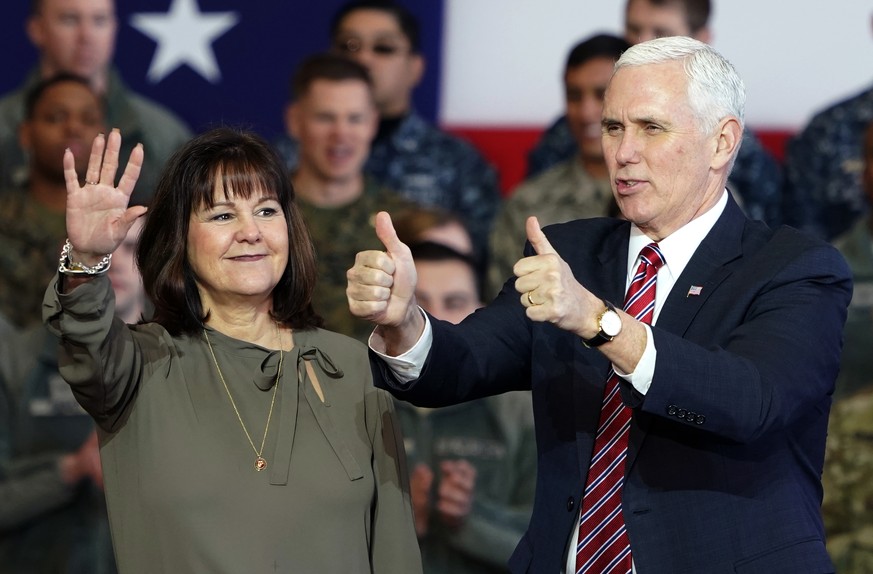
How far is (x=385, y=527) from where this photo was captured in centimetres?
246

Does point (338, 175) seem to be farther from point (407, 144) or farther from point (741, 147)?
point (741, 147)

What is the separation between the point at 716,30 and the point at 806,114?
51 centimetres

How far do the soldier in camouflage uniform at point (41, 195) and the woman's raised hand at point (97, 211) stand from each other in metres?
3.22

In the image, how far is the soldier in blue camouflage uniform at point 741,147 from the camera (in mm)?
4871

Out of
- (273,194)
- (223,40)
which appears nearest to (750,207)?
(223,40)

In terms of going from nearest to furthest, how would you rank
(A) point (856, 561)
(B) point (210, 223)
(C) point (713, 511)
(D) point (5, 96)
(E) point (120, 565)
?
(C) point (713, 511) → (E) point (120, 565) → (B) point (210, 223) → (A) point (856, 561) → (D) point (5, 96)

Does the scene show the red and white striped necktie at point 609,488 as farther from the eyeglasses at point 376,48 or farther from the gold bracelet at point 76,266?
the eyeglasses at point 376,48

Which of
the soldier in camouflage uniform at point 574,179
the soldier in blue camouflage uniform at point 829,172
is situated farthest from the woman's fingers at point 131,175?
the soldier in blue camouflage uniform at point 829,172

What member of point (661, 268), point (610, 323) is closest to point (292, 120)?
point (661, 268)

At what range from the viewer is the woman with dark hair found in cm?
221

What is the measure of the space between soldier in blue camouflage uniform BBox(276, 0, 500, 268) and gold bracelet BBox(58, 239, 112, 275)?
302 centimetres

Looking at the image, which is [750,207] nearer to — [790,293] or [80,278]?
[790,293]

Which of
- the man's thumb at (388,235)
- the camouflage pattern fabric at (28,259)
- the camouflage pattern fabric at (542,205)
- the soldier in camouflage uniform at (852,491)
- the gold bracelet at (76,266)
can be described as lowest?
the soldier in camouflage uniform at (852,491)

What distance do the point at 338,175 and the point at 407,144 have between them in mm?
327
